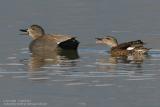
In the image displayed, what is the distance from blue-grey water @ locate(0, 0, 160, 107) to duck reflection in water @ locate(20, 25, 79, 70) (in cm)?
17

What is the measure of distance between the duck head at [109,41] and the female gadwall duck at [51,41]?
55 centimetres

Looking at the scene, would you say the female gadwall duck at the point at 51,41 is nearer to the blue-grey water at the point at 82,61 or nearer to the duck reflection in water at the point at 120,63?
the blue-grey water at the point at 82,61

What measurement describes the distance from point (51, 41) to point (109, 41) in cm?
155

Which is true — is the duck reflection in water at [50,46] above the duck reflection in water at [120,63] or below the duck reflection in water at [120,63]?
above

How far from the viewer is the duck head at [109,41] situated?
23.3 m

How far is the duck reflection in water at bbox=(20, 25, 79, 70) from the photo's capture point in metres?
22.0

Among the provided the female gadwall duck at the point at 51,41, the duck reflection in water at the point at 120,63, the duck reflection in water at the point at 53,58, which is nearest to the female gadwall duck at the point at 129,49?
the duck reflection in water at the point at 120,63

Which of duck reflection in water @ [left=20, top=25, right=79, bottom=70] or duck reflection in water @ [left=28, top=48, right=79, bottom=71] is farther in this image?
duck reflection in water @ [left=20, top=25, right=79, bottom=70]

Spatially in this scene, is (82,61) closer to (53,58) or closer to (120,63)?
(120,63)

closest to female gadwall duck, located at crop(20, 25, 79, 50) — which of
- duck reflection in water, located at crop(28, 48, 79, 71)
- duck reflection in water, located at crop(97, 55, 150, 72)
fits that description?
duck reflection in water, located at crop(28, 48, 79, 71)

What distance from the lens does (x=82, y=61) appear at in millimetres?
20562

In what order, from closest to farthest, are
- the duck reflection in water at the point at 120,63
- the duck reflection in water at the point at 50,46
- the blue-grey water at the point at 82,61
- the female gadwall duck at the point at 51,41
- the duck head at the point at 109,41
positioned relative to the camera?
the blue-grey water at the point at 82,61, the duck reflection in water at the point at 120,63, the duck reflection in water at the point at 50,46, the duck head at the point at 109,41, the female gadwall duck at the point at 51,41

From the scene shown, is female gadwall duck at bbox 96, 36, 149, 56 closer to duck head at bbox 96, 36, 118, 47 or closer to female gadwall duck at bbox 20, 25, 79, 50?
duck head at bbox 96, 36, 118, 47

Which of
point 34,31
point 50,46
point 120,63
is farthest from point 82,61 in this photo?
point 34,31
